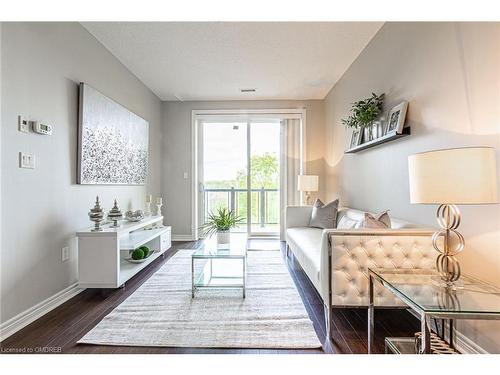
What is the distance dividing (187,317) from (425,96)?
250 cm

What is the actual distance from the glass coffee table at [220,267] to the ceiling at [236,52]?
226 cm

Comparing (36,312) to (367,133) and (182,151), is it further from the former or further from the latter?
(182,151)

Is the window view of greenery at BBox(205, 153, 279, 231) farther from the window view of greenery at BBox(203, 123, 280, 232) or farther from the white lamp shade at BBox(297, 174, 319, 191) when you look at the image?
the white lamp shade at BBox(297, 174, 319, 191)

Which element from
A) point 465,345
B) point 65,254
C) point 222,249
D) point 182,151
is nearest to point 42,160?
point 65,254

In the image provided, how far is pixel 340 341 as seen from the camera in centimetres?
186

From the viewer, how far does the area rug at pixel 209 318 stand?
185cm

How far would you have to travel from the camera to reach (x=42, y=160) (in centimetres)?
233

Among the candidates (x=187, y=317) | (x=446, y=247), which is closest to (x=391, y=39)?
(x=446, y=247)

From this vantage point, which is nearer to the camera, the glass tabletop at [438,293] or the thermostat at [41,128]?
the glass tabletop at [438,293]

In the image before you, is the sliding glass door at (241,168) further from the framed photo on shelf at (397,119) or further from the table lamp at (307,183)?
the framed photo on shelf at (397,119)

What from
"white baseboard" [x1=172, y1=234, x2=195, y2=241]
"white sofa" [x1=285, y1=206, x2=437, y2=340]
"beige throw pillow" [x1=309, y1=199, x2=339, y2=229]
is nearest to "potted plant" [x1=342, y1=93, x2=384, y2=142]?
"beige throw pillow" [x1=309, y1=199, x2=339, y2=229]

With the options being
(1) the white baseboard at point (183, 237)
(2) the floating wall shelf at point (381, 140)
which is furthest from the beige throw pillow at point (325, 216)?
(1) the white baseboard at point (183, 237)

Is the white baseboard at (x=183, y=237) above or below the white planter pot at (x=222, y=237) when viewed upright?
below

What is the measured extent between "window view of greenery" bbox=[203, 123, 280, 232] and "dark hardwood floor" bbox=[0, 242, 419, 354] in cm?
304
